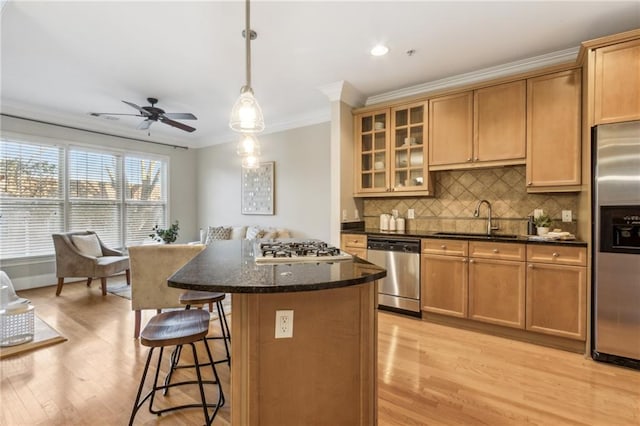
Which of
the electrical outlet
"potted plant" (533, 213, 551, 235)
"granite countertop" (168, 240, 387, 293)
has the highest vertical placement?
"potted plant" (533, 213, 551, 235)

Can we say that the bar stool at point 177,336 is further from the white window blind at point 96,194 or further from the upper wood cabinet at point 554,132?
the white window blind at point 96,194

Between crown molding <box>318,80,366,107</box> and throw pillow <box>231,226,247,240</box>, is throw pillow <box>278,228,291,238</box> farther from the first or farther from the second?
crown molding <box>318,80,366,107</box>

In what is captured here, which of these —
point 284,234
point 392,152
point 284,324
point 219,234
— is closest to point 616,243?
point 392,152

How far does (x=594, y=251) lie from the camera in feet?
7.93

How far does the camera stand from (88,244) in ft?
15.1

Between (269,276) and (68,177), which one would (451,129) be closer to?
(269,276)

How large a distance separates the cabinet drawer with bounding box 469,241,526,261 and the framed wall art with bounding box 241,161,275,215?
132 inches

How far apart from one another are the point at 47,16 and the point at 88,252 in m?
3.31

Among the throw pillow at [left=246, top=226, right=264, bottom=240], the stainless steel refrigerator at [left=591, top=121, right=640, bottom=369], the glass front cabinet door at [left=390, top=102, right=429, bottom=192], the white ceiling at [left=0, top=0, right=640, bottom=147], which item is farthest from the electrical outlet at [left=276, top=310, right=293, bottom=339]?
the throw pillow at [left=246, top=226, right=264, bottom=240]

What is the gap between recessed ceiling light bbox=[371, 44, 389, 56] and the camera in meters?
2.81

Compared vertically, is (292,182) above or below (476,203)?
above

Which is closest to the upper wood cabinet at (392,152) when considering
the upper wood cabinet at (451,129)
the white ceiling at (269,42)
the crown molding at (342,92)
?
the upper wood cabinet at (451,129)

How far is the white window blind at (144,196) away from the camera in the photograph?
5.69m

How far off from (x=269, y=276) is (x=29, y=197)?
5258 mm
